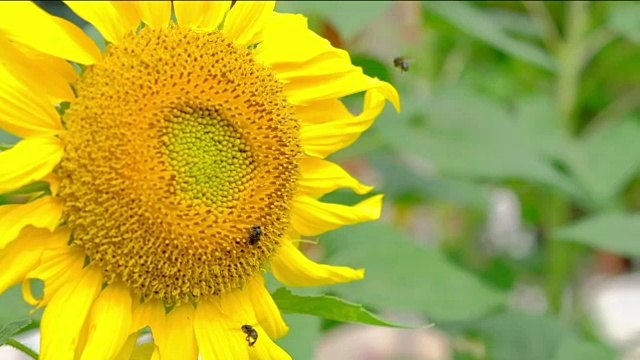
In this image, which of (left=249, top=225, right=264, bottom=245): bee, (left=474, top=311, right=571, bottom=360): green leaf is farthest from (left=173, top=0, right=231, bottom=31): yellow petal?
(left=474, top=311, right=571, bottom=360): green leaf

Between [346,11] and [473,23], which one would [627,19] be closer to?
[473,23]

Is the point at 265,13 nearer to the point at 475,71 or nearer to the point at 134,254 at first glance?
the point at 134,254

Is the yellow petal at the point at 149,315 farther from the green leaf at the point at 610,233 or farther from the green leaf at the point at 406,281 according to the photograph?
the green leaf at the point at 610,233

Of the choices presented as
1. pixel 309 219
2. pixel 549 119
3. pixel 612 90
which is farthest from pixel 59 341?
pixel 612 90

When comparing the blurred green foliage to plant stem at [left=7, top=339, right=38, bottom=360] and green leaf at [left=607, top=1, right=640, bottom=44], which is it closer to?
green leaf at [left=607, top=1, right=640, bottom=44]

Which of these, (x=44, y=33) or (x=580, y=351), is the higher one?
(x=44, y=33)

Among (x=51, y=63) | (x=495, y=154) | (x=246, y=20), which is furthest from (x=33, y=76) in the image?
(x=495, y=154)

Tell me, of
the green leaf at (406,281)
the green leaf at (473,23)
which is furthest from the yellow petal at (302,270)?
the green leaf at (473,23)
